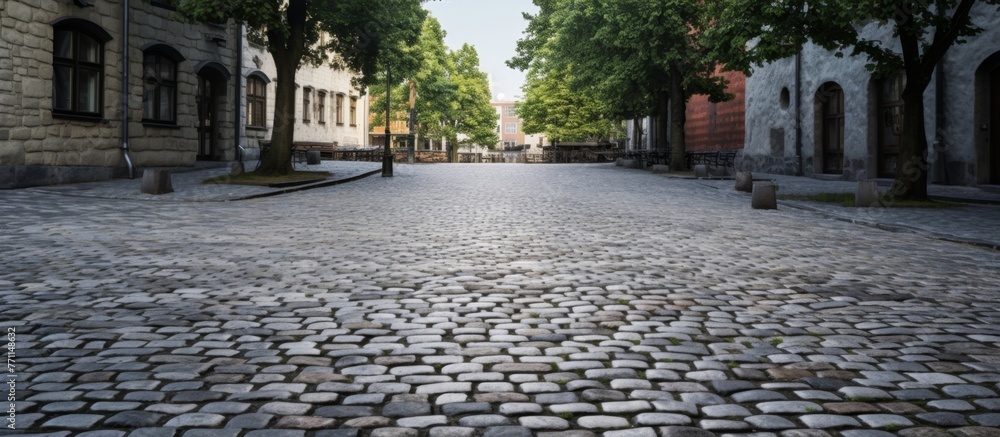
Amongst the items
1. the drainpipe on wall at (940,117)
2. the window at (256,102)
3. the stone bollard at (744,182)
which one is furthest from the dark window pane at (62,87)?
the drainpipe on wall at (940,117)

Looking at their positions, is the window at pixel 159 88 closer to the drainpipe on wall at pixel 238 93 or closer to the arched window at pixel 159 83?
the arched window at pixel 159 83

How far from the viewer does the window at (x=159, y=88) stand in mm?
22719

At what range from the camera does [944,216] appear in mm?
13758

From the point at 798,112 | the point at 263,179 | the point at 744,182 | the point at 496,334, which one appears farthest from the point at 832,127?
the point at 496,334

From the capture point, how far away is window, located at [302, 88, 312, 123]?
38000 millimetres

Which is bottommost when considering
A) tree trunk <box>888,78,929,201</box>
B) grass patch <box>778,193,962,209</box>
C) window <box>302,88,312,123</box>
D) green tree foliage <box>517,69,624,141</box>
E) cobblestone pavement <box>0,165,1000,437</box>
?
cobblestone pavement <box>0,165,1000,437</box>

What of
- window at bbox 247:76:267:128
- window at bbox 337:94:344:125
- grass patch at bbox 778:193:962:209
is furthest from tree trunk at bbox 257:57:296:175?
window at bbox 337:94:344:125

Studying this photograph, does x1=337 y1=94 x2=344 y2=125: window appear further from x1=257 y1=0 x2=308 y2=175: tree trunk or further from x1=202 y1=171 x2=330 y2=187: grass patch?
x1=257 y1=0 x2=308 y2=175: tree trunk

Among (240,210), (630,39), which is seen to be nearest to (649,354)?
(240,210)

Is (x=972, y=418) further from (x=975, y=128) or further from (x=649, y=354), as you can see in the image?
(x=975, y=128)

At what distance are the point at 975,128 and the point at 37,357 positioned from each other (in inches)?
812

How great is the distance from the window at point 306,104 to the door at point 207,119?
34.1 ft

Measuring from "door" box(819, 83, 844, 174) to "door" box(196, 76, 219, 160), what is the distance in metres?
19.2

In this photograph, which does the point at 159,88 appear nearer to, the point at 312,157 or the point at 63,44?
the point at 63,44
